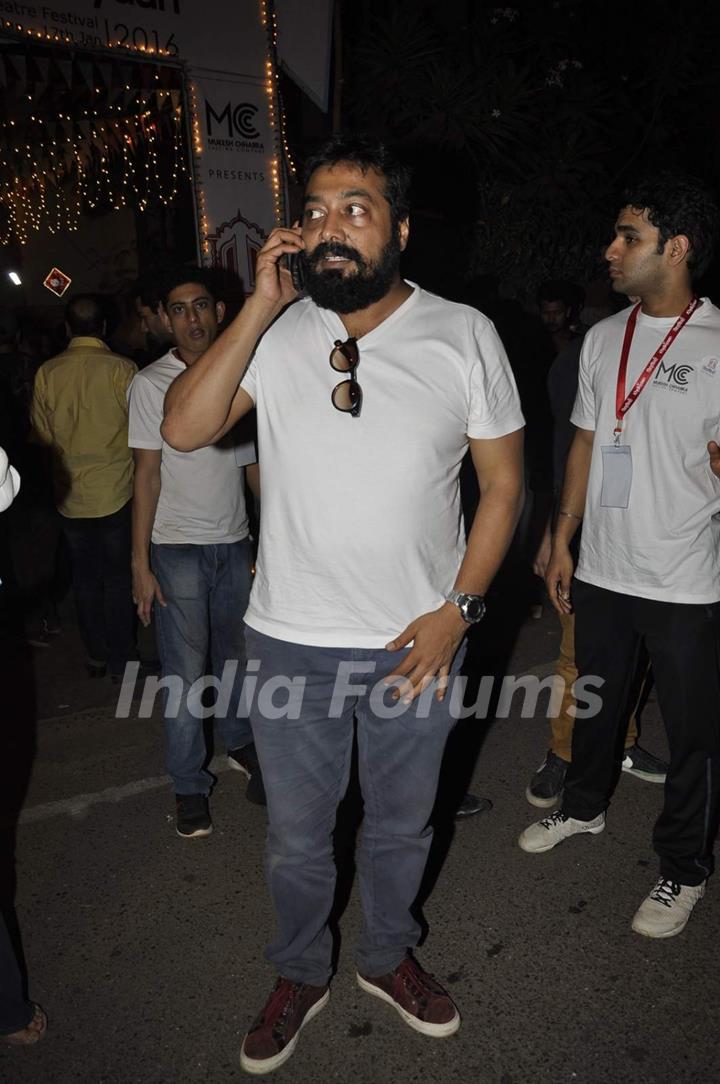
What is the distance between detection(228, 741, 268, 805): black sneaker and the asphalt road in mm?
78

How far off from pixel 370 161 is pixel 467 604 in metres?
1.16

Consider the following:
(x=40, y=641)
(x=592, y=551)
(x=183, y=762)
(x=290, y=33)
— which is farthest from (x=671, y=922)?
(x=290, y=33)

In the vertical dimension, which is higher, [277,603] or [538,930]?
[277,603]

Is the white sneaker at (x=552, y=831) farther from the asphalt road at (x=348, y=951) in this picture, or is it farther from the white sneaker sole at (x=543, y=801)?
the white sneaker sole at (x=543, y=801)

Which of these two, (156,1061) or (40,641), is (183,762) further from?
(40,641)

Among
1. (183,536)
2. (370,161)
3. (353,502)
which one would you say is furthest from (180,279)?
(353,502)

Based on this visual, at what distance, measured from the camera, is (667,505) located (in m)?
2.98

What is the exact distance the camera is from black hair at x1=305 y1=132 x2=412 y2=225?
7.42ft

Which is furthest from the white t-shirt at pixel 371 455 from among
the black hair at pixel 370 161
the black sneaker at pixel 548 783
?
the black sneaker at pixel 548 783

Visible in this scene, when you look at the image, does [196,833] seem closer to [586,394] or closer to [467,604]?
[467,604]

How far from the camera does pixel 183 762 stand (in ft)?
12.1

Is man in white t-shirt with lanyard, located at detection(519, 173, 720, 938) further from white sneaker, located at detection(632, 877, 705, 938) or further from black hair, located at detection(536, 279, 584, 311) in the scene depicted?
black hair, located at detection(536, 279, 584, 311)

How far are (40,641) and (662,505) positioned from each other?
4527mm

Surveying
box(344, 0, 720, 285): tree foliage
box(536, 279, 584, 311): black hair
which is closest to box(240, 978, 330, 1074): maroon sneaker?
box(536, 279, 584, 311): black hair
